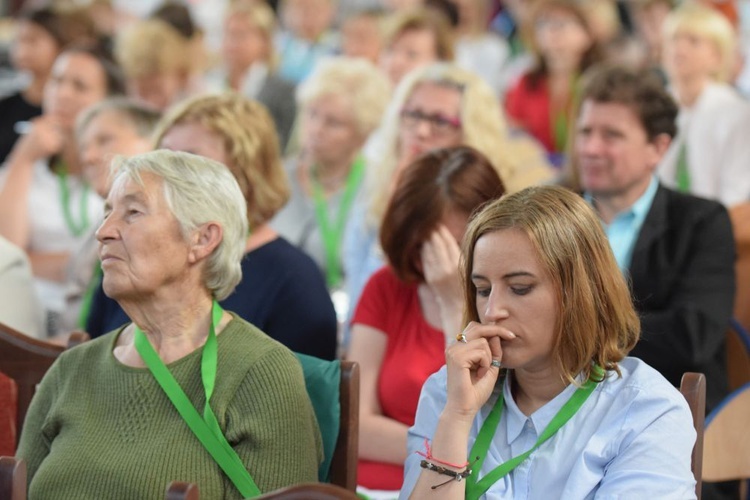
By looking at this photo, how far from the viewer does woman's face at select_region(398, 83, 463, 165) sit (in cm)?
371

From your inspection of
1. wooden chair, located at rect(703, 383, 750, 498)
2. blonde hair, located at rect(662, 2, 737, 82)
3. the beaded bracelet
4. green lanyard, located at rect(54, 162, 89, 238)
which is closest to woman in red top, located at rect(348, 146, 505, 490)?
wooden chair, located at rect(703, 383, 750, 498)

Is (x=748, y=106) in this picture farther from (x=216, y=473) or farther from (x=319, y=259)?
(x=216, y=473)

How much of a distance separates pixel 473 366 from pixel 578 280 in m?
0.23

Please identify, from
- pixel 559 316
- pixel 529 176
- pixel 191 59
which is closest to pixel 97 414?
pixel 559 316

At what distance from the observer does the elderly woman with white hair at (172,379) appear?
2061mm

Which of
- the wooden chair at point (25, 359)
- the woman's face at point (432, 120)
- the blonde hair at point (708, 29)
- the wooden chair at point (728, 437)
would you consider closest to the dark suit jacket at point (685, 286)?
the wooden chair at point (728, 437)

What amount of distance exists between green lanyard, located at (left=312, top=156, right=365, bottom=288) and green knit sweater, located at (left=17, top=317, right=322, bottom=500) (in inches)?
82.9

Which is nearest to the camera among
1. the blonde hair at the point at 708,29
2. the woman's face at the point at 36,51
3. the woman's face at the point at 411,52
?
the blonde hair at the point at 708,29

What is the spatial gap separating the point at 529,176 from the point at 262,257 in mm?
1284

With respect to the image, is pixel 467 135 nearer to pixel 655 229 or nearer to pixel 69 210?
pixel 655 229

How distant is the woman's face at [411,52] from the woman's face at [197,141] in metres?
3.16

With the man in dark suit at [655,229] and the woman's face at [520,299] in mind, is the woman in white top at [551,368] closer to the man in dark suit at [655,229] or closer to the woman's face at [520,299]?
the woman's face at [520,299]

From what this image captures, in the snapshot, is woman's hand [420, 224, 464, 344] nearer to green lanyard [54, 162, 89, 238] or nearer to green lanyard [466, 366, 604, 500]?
green lanyard [466, 366, 604, 500]

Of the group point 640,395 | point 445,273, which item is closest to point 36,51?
point 445,273
